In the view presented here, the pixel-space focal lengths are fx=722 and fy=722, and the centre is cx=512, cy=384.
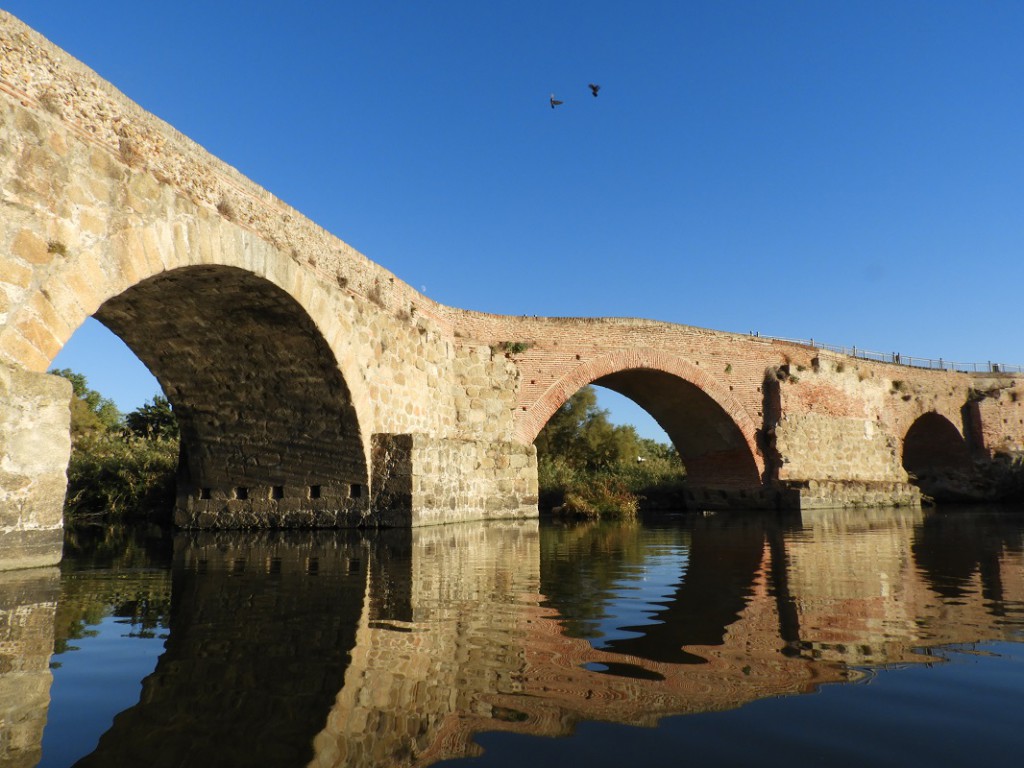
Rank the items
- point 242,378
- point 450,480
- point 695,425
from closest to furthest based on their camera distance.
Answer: point 242,378
point 450,480
point 695,425

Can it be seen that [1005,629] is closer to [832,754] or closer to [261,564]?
[832,754]

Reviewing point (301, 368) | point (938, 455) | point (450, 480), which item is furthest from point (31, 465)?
point (938, 455)

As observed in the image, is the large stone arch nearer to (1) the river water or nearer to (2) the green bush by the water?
(2) the green bush by the water

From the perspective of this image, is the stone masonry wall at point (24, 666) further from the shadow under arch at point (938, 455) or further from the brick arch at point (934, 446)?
the shadow under arch at point (938, 455)

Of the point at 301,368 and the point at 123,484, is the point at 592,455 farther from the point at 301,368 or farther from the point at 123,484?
the point at 301,368

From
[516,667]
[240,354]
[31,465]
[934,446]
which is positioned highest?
[240,354]

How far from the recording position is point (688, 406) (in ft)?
62.1

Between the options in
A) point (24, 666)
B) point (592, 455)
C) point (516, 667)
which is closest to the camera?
point (516, 667)

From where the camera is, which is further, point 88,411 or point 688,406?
point 88,411

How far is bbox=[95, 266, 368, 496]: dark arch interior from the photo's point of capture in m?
9.12

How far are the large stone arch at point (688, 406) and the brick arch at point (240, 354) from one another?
17.6 feet

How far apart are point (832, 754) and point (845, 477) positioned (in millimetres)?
19706

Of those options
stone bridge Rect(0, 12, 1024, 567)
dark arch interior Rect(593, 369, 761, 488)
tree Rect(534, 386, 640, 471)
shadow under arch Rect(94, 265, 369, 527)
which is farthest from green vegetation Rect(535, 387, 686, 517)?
shadow under arch Rect(94, 265, 369, 527)

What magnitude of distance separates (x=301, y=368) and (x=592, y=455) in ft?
63.0
